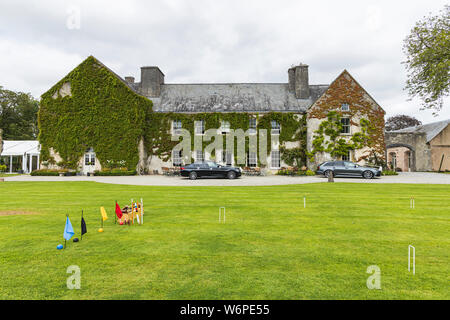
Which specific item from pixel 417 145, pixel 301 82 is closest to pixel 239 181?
pixel 301 82

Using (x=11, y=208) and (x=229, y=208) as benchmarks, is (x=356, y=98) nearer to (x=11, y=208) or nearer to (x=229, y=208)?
(x=229, y=208)

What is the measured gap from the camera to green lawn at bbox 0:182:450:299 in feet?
9.75

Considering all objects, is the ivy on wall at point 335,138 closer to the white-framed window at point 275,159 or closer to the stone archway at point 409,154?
the white-framed window at point 275,159

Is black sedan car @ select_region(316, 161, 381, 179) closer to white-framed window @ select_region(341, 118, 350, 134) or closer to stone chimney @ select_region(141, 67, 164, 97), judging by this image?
white-framed window @ select_region(341, 118, 350, 134)

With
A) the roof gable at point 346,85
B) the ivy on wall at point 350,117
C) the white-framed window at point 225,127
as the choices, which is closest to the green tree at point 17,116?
the white-framed window at point 225,127

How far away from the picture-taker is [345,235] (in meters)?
5.22

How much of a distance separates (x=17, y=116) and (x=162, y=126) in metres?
40.8

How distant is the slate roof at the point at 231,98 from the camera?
29.4 metres

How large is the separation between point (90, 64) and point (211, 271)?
29.5 meters

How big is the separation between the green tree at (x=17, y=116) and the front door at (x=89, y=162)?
31.8 metres

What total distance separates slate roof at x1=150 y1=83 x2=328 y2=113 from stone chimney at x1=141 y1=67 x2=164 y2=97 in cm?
80

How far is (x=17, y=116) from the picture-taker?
51.2m

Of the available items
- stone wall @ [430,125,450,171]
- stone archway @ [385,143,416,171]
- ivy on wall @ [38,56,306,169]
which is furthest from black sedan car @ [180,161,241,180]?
stone wall @ [430,125,450,171]
